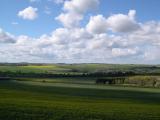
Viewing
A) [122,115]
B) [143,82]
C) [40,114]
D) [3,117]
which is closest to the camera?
[3,117]

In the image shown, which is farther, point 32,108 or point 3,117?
point 32,108

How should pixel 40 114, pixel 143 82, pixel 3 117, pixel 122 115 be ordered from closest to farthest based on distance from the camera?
pixel 3 117 < pixel 40 114 < pixel 122 115 < pixel 143 82

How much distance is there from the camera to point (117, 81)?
15875cm

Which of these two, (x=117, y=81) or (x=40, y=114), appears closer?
(x=40, y=114)

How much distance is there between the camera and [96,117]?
33.0 m

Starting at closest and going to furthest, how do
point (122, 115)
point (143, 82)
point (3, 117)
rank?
point (3, 117) < point (122, 115) < point (143, 82)

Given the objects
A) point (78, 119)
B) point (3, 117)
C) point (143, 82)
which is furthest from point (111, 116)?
point (143, 82)

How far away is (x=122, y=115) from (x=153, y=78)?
397 feet

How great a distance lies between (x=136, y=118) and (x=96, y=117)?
3.85 metres

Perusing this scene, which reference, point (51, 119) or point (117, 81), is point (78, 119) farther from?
point (117, 81)

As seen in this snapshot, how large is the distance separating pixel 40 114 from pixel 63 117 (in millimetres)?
2118

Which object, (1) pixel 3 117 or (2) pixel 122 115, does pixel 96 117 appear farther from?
(1) pixel 3 117

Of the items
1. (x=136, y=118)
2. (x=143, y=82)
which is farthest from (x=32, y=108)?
(x=143, y=82)

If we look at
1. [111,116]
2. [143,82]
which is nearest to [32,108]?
[111,116]
